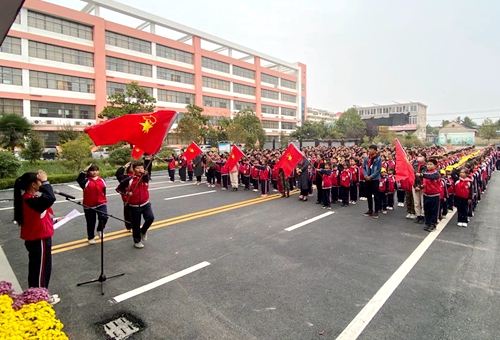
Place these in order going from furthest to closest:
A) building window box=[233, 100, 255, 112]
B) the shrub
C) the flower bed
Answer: building window box=[233, 100, 255, 112]
the shrub
the flower bed

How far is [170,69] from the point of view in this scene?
4072 centimetres

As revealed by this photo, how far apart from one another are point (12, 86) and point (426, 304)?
3564cm

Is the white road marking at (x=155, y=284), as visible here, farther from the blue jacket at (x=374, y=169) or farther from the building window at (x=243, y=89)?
the building window at (x=243, y=89)

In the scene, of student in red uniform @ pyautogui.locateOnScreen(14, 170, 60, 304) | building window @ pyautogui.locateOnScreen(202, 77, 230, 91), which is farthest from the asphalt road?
building window @ pyautogui.locateOnScreen(202, 77, 230, 91)

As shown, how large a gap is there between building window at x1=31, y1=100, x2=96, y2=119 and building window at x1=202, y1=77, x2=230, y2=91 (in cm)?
1758

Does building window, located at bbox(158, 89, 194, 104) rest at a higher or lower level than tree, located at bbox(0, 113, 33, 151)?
higher

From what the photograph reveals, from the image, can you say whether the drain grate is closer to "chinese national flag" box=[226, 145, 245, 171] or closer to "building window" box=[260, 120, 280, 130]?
"chinese national flag" box=[226, 145, 245, 171]

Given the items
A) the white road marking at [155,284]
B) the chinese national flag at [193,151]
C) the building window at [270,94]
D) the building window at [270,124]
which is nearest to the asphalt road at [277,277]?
the white road marking at [155,284]

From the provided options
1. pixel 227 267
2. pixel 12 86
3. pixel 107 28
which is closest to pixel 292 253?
pixel 227 267

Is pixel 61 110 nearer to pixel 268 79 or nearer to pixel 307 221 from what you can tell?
pixel 307 221

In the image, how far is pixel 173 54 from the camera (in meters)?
41.2

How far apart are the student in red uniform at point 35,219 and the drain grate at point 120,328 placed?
96 centimetres

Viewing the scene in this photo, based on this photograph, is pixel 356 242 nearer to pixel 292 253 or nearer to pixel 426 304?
pixel 292 253

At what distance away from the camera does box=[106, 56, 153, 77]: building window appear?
3472 cm
